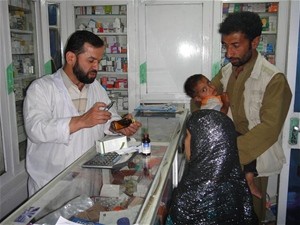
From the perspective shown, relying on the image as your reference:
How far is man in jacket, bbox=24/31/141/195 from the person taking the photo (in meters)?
1.90

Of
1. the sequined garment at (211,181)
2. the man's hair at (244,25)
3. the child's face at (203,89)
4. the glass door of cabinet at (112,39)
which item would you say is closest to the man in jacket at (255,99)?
the man's hair at (244,25)

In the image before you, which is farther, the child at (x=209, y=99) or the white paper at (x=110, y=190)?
the child at (x=209, y=99)

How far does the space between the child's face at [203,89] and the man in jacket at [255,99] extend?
0.26m

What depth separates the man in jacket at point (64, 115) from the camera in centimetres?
190

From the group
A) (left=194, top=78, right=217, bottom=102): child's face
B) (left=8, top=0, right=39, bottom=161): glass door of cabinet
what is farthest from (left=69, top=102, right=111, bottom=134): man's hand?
(left=8, top=0, right=39, bottom=161): glass door of cabinet

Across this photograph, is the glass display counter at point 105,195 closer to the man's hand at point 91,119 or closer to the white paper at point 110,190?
the white paper at point 110,190

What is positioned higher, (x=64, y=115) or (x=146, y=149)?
(x=64, y=115)

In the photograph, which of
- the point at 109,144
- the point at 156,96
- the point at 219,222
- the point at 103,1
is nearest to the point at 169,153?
the point at 109,144

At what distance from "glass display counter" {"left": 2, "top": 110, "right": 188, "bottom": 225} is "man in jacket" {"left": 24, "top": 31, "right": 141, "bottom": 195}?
22 centimetres

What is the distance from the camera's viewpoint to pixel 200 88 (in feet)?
8.59

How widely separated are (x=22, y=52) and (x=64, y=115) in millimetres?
1530

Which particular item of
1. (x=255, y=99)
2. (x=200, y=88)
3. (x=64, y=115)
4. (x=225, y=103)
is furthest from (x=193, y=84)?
(x=64, y=115)

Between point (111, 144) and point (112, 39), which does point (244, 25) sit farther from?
point (112, 39)

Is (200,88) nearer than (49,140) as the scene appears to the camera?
No
